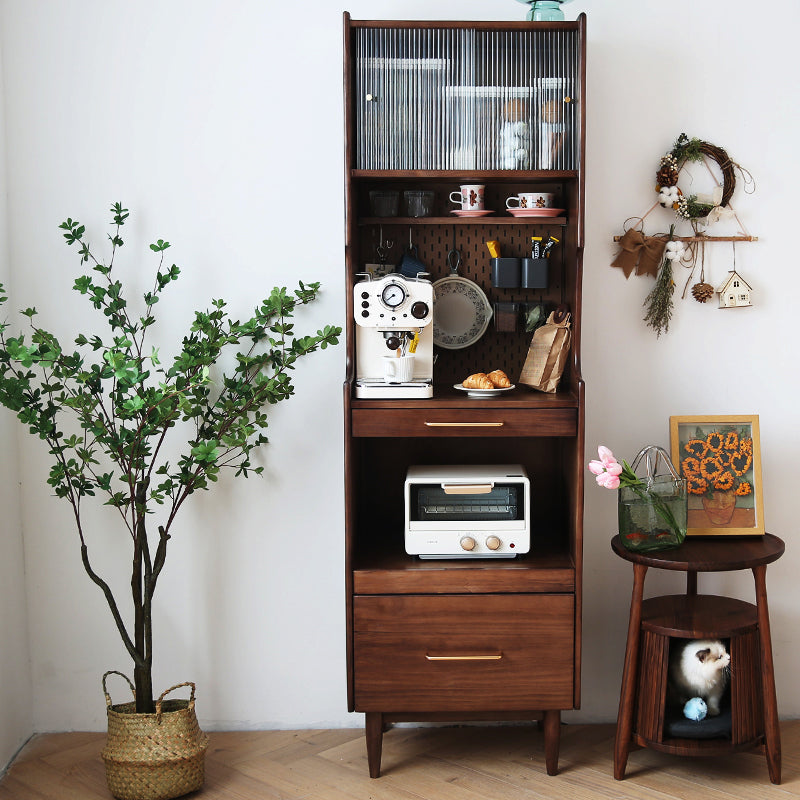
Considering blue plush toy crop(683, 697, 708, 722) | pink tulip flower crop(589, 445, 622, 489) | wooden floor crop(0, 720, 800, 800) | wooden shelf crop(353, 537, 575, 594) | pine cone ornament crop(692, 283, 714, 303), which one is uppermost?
pine cone ornament crop(692, 283, 714, 303)

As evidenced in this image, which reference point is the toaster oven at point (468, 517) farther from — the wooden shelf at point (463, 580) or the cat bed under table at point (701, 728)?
the cat bed under table at point (701, 728)

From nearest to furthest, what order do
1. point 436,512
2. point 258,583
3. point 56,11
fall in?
point 436,512 < point 56,11 < point 258,583

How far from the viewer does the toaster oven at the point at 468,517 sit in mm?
2488

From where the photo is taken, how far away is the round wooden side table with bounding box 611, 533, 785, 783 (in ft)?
8.07

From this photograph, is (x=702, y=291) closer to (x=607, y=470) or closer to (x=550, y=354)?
(x=550, y=354)

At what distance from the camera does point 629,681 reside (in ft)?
8.22

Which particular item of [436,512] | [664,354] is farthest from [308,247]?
[664,354]

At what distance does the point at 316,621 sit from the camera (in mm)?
2879

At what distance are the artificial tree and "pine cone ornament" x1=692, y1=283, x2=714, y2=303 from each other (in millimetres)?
1108

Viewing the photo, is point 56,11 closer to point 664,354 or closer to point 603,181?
point 603,181

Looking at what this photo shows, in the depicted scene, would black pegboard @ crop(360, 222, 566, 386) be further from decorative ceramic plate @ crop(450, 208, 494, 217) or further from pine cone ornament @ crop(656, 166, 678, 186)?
pine cone ornament @ crop(656, 166, 678, 186)

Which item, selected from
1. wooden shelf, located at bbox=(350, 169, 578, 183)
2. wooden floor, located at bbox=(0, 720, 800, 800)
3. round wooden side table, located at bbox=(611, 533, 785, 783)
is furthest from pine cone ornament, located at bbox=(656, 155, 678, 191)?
wooden floor, located at bbox=(0, 720, 800, 800)

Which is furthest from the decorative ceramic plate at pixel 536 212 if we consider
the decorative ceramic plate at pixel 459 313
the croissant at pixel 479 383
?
the croissant at pixel 479 383

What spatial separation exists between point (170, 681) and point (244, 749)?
1.07 ft
